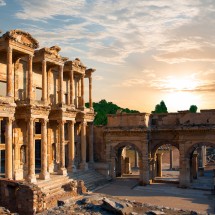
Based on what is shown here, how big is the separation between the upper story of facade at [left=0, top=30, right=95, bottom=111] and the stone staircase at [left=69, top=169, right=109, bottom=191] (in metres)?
6.53

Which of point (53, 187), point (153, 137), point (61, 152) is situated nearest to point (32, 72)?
point (61, 152)

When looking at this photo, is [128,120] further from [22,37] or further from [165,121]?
[22,37]

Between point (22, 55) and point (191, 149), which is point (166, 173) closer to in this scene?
point (191, 149)

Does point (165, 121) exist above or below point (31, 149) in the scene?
above

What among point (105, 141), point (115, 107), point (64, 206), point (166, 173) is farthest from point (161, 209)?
point (115, 107)

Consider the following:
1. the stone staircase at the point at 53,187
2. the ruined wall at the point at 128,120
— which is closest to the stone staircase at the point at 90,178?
the stone staircase at the point at 53,187

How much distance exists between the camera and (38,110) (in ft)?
81.3

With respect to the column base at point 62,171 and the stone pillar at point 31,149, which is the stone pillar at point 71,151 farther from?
the stone pillar at point 31,149

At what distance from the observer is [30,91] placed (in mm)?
24234

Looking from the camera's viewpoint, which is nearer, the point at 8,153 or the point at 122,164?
the point at 8,153

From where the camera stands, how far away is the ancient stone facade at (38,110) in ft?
74.5

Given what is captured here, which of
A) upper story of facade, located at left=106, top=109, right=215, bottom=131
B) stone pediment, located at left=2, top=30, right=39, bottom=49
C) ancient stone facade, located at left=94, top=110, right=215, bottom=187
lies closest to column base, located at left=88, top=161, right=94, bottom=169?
ancient stone facade, located at left=94, top=110, right=215, bottom=187

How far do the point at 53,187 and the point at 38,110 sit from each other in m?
6.20

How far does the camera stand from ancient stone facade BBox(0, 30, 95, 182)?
2270cm
